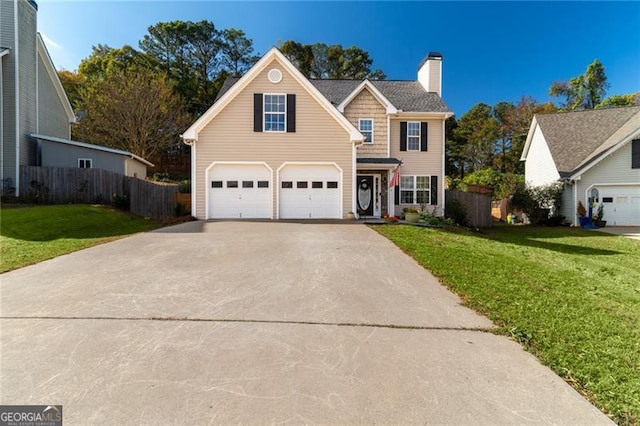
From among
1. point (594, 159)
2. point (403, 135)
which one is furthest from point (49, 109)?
point (594, 159)

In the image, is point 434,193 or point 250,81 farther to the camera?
point 434,193

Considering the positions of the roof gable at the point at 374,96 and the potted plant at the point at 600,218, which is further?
the potted plant at the point at 600,218

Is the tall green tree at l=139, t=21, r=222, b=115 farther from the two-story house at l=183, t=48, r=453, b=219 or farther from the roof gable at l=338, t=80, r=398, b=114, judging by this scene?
the roof gable at l=338, t=80, r=398, b=114

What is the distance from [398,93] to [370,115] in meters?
3.38

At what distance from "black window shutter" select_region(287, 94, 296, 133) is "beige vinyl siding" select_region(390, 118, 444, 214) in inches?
219

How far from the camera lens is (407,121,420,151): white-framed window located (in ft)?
57.9

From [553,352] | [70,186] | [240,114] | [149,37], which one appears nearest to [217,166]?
[240,114]

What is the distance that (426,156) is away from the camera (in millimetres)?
17594

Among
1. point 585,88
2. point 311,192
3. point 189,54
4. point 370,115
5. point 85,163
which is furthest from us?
point 585,88

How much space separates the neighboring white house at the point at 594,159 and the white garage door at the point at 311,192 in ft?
Answer: 46.6

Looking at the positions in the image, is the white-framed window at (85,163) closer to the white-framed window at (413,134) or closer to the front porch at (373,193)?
the front porch at (373,193)

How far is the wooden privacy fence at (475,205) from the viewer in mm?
18141

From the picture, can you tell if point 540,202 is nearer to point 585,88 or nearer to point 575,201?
point 575,201

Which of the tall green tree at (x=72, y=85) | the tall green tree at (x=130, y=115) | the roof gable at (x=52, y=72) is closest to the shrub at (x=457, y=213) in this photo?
the tall green tree at (x=130, y=115)
